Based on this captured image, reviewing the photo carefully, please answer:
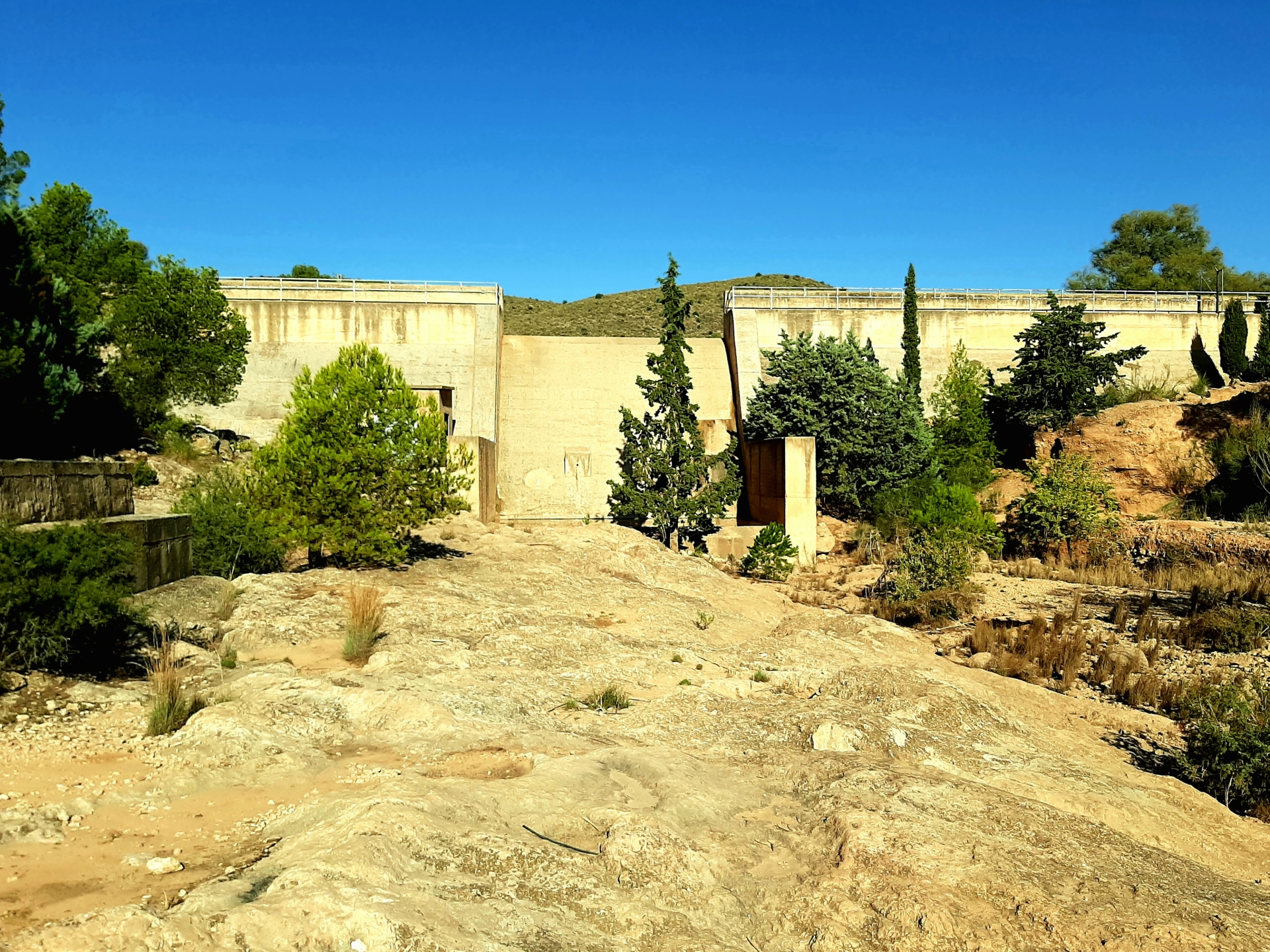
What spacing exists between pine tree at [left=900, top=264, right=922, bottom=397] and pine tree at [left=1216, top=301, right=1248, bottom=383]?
11242 millimetres

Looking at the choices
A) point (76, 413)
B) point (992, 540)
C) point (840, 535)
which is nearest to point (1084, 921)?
point (992, 540)

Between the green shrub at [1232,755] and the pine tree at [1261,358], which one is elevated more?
the pine tree at [1261,358]

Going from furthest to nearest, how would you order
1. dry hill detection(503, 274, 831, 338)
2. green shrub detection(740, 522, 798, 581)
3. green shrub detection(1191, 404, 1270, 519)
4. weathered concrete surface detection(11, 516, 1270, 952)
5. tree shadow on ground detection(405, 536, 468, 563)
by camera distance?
dry hill detection(503, 274, 831, 338) → green shrub detection(1191, 404, 1270, 519) → green shrub detection(740, 522, 798, 581) → tree shadow on ground detection(405, 536, 468, 563) → weathered concrete surface detection(11, 516, 1270, 952)

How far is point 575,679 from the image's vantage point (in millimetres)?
9320

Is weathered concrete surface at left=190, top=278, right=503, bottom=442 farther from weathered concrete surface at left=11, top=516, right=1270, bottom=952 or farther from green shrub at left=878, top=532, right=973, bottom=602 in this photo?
weathered concrete surface at left=11, top=516, right=1270, bottom=952

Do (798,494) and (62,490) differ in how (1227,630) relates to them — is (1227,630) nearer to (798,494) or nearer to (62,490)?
(798,494)

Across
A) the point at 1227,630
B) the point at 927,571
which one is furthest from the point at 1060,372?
the point at 1227,630

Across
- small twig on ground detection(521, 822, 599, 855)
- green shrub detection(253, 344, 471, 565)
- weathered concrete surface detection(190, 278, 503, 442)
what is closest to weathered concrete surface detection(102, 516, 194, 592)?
green shrub detection(253, 344, 471, 565)

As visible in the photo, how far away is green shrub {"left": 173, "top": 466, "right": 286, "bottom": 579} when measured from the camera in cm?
1280

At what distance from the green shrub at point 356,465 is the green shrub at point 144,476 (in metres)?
7.86

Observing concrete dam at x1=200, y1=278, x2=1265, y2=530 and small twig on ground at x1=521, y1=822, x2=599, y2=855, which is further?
concrete dam at x1=200, y1=278, x2=1265, y2=530

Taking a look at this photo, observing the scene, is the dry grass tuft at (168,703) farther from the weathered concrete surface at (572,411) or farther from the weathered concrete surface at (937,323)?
the weathered concrete surface at (937,323)

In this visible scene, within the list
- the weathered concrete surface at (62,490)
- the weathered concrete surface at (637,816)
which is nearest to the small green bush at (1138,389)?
the weathered concrete surface at (637,816)

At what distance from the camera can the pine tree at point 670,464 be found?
20.2 m
